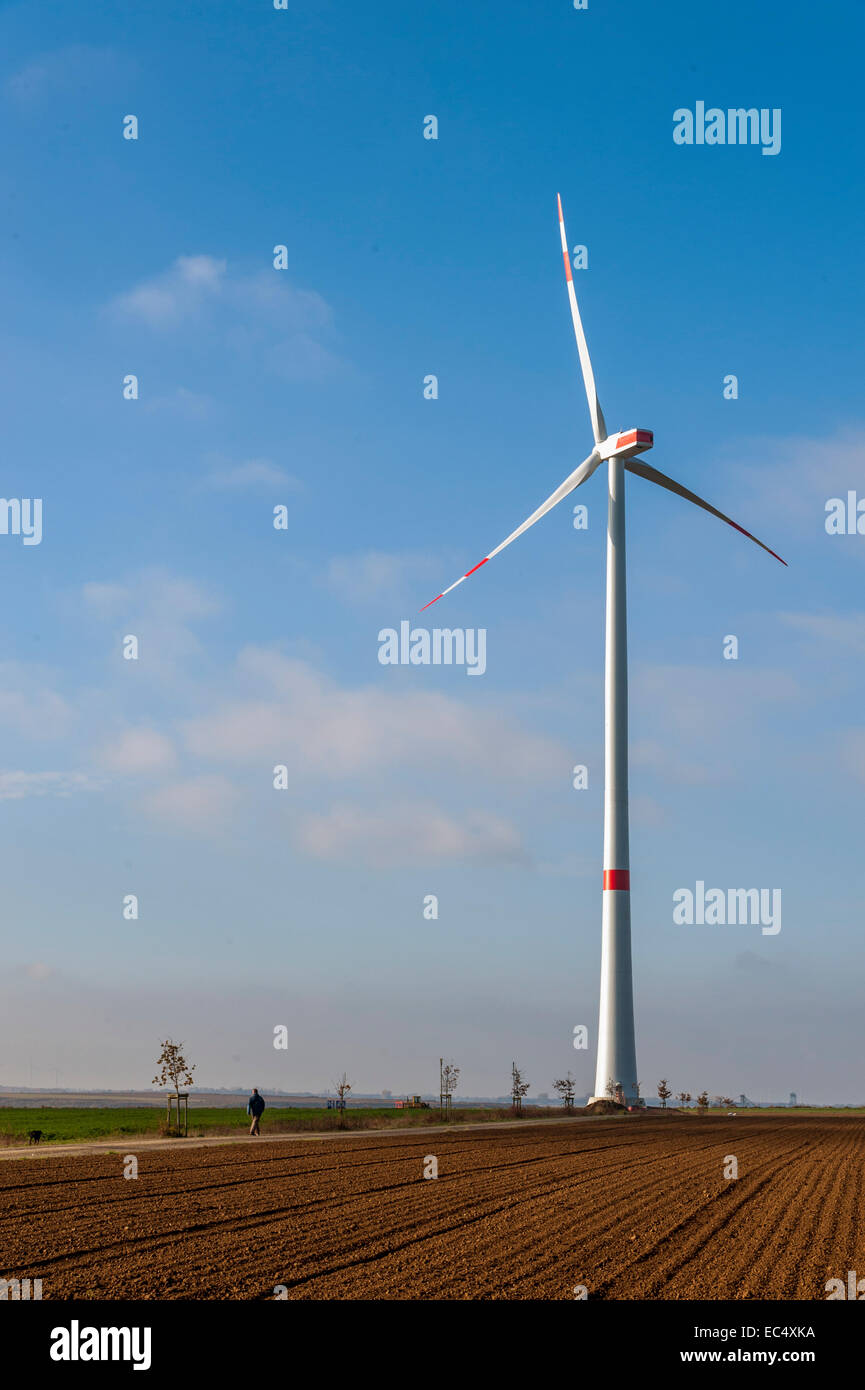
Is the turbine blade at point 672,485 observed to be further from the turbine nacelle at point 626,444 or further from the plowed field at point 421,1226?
the plowed field at point 421,1226

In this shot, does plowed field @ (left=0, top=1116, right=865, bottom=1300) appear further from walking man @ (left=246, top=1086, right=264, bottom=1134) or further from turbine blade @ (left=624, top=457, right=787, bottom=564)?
turbine blade @ (left=624, top=457, right=787, bottom=564)

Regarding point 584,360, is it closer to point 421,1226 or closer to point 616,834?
point 616,834

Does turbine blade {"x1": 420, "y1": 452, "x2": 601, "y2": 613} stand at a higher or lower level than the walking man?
higher

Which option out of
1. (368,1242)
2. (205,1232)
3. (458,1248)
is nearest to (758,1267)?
(458,1248)

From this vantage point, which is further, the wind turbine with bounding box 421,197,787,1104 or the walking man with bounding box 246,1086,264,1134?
the wind turbine with bounding box 421,197,787,1104

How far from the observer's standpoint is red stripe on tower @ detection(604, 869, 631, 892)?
75.4 meters

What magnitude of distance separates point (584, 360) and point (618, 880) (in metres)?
33.4

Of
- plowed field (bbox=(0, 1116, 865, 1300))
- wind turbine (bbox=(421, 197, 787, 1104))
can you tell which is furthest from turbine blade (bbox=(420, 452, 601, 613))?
plowed field (bbox=(0, 1116, 865, 1300))

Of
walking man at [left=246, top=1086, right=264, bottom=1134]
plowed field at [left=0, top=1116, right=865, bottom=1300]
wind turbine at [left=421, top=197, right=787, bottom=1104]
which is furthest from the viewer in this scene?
wind turbine at [left=421, top=197, right=787, bottom=1104]

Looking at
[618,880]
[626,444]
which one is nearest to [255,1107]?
[618,880]

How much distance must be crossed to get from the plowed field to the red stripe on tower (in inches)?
1424
